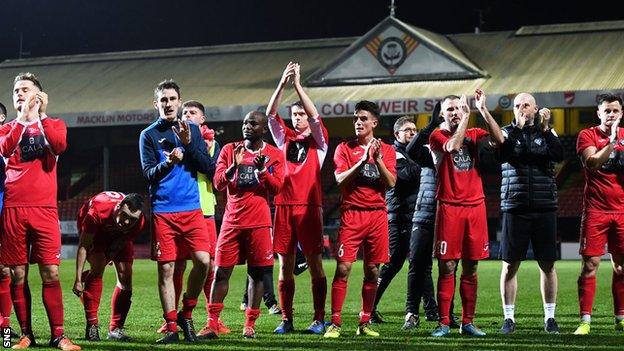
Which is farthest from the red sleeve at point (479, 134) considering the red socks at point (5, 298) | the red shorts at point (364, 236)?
the red socks at point (5, 298)

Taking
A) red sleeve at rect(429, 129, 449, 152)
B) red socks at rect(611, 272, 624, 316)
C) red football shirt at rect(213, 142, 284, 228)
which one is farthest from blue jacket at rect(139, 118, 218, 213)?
red socks at rect(611, 272, 624, 316)

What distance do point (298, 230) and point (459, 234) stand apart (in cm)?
138

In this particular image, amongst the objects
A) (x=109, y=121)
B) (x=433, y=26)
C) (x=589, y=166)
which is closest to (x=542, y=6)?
(x=433, y=26)

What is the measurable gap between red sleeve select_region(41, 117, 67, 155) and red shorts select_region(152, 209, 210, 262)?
94 centimetres

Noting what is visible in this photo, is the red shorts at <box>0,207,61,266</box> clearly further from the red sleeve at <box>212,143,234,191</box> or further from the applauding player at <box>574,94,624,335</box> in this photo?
the applauding player at <box>574,94,624,335</box>

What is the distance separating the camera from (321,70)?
32719 mm

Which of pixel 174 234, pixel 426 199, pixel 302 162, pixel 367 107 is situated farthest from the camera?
pixel 426 199

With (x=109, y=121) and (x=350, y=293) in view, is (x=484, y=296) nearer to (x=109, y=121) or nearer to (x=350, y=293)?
(x=350, y=293)

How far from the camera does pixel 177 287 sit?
9.55 m

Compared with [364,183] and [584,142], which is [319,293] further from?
[584,142]

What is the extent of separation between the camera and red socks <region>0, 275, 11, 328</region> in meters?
8.37

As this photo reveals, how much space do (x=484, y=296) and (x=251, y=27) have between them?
28.0 m

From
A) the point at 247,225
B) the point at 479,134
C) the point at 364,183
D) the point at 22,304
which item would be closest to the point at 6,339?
the point at 22,304

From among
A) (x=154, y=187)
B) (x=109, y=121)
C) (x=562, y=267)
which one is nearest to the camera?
(x=154, y=187)
